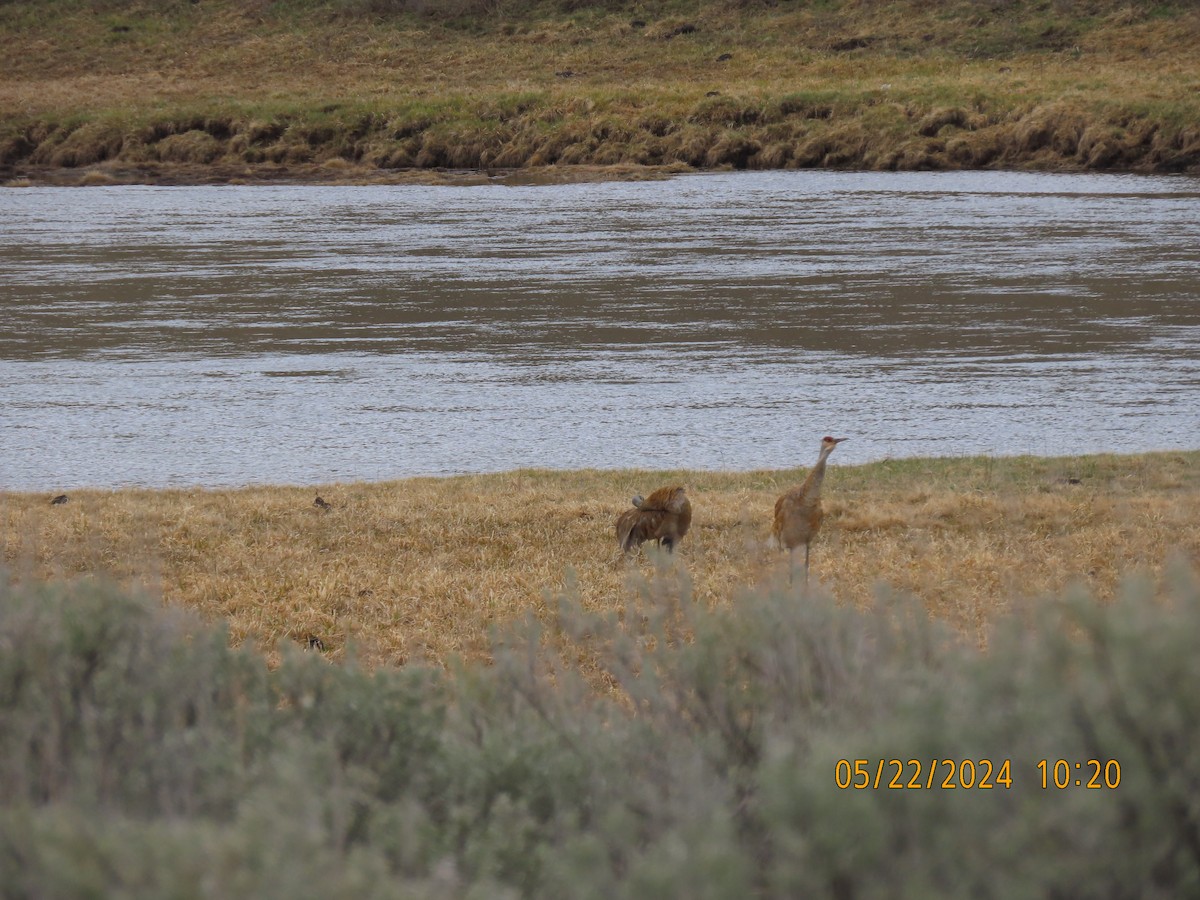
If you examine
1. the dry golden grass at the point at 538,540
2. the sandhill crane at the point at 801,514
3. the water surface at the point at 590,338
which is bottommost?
the water surface at the point at 590,338

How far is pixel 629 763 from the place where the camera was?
353cm

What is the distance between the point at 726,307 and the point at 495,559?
11478 mm

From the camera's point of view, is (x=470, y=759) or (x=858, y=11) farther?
(x=858, y=11)

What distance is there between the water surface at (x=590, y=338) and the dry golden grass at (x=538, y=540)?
1217mm

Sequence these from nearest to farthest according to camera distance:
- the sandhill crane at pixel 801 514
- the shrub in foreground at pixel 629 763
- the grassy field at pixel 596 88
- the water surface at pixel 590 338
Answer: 1. the shrub in foreground at pixel 629 763
2. the sandhill crane at pixel 801 514
3. the water surface at pixel 590 338
4. the grassy field at pixel 596 88

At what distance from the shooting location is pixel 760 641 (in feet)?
12.9

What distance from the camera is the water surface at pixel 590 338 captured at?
1274 cm

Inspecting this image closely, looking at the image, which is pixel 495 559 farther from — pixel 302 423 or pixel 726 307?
pixel 726 307

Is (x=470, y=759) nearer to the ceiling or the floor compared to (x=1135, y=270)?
nearer to the ceiling

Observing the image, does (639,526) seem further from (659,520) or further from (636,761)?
(636,761)

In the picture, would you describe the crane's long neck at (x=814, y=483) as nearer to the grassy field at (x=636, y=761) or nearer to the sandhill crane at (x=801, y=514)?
the sandhill crane at (x=801, y=514)

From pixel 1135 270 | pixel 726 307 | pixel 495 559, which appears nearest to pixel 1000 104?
pixel 1135 270

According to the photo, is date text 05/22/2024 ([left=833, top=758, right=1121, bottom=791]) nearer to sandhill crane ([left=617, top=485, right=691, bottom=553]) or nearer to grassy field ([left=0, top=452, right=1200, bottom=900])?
grassy field ([left=0, top=452, right=1200, bottom=900])
